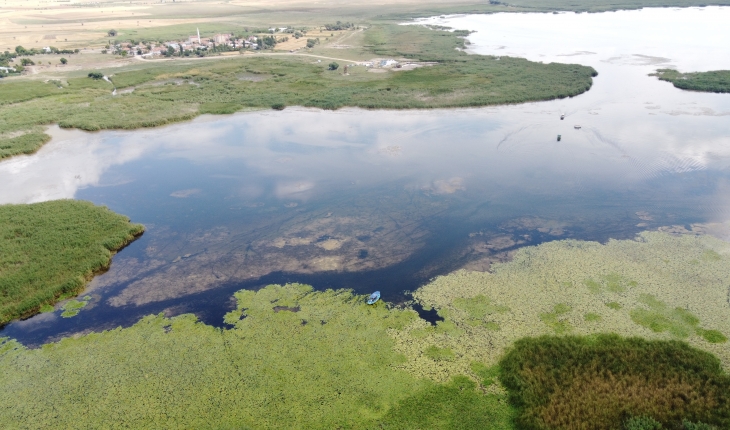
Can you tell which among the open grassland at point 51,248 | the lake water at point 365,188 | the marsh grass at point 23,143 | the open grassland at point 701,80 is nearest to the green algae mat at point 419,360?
the lake water at point 365,188

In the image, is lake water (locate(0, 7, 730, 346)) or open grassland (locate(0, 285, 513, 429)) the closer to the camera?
open grassland (locate(0, 285, 513, 429))

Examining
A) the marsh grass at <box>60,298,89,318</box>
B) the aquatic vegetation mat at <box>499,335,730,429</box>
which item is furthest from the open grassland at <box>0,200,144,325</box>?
the aquatic vegetation mat at <box>499,335,730,429</box>

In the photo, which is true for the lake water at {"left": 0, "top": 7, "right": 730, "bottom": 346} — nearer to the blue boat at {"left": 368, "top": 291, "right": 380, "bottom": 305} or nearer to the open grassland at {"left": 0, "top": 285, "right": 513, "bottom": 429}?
the blue boat at {"left": 368, "top": 291, "right": 380, "bottom": 305}

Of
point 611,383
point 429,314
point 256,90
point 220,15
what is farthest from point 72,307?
point 220,15

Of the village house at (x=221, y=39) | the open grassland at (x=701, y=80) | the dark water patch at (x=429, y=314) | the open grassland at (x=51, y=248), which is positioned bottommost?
the open grassland at (x=51, y=248)

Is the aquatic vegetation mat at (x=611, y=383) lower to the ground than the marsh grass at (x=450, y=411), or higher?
higher

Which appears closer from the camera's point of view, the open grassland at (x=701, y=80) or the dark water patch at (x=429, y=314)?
the dark water patch at (x=429, y=314)

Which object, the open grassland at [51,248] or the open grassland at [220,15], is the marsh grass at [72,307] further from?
the open grassland at [220,15]
